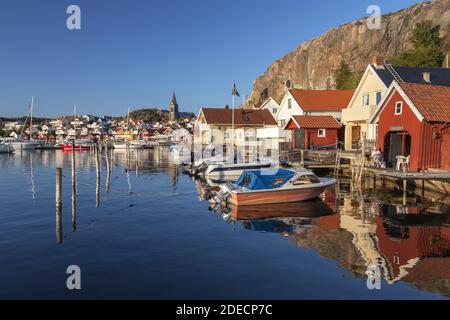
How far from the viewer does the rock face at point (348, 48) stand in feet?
371

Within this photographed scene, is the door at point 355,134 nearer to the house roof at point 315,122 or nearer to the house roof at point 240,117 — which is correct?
the house roof at point 315,122

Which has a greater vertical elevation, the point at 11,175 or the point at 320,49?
the point at 320,49

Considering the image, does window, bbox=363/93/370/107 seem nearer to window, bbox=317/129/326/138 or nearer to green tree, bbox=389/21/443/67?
window, bbox=317/129/326/138

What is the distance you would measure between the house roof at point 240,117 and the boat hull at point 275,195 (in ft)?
171

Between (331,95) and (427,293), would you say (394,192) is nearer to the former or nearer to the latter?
(427,293)

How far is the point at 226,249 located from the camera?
16219mm

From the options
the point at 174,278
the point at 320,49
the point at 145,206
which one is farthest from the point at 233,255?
the point at 320,49

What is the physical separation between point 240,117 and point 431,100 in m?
51.5

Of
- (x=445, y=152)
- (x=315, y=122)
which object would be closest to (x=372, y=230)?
(x=445, y=152)

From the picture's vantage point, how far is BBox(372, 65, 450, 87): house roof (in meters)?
41.9

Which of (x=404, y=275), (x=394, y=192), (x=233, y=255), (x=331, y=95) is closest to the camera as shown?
(x=404, y=275)
